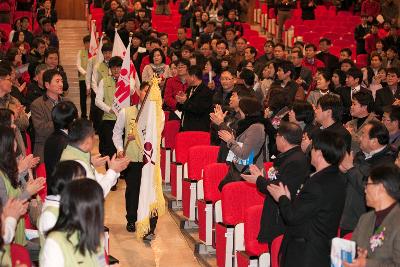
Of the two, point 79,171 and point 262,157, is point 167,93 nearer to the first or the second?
point 262,157

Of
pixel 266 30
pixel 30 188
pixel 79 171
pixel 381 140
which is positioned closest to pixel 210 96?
pixel 381 140

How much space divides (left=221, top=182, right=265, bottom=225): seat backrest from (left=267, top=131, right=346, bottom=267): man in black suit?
146 cm

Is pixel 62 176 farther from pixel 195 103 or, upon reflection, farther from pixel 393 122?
pixel 195 103

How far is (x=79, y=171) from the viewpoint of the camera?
456 cm

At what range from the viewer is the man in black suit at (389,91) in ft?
33.2

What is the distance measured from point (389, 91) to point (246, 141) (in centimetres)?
402

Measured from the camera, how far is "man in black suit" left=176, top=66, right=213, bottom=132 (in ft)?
30.7

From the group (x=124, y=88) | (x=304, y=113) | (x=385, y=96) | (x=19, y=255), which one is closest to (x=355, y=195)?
(x=304, y=113)

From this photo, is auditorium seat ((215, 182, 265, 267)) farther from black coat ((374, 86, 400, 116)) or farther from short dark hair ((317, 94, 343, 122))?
black coat ((374, 86, 400, 116))

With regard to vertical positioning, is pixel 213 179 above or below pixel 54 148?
below

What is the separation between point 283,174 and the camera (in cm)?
573

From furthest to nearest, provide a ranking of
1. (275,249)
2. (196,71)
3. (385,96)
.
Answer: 1. (385,96)
2. (196,71)
3. (275,249)

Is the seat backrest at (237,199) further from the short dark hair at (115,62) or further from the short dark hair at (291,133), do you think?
the short dark hair at (115,62)

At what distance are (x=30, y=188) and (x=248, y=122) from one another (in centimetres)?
227
